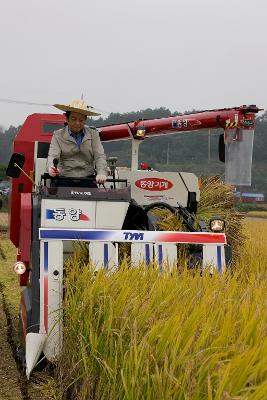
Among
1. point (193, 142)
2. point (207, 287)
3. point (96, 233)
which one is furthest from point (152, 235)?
point (193, 142)

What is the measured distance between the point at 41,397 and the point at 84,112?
287 cm

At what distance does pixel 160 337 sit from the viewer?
110 inches

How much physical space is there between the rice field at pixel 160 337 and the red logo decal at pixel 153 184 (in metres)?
2.31

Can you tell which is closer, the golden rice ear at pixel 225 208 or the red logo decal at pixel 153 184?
the red logo decal at pixel 153 184

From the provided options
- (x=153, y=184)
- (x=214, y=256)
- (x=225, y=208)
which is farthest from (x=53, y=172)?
(x=225, y=208)

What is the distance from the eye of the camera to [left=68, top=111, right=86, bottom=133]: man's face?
5.82m

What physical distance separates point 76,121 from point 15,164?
83cm

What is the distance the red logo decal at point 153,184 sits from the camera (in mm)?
6379

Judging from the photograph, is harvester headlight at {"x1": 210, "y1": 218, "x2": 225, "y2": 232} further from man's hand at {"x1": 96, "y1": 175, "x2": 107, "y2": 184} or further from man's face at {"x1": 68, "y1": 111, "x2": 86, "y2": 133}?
man's face at {"x1": 68, "y1": 111, "x2": 86, "y2": 133}

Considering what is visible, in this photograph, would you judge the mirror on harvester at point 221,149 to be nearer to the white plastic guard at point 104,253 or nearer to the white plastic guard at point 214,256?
the white plastic guard at point 214,256

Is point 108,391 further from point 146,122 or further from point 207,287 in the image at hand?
point 146,122

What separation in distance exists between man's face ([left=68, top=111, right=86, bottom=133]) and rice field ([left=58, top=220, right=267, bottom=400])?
200cm

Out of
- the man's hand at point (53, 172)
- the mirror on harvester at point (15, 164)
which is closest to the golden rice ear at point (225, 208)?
the man's hand at point (53, 172)

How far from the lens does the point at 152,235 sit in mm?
4531
